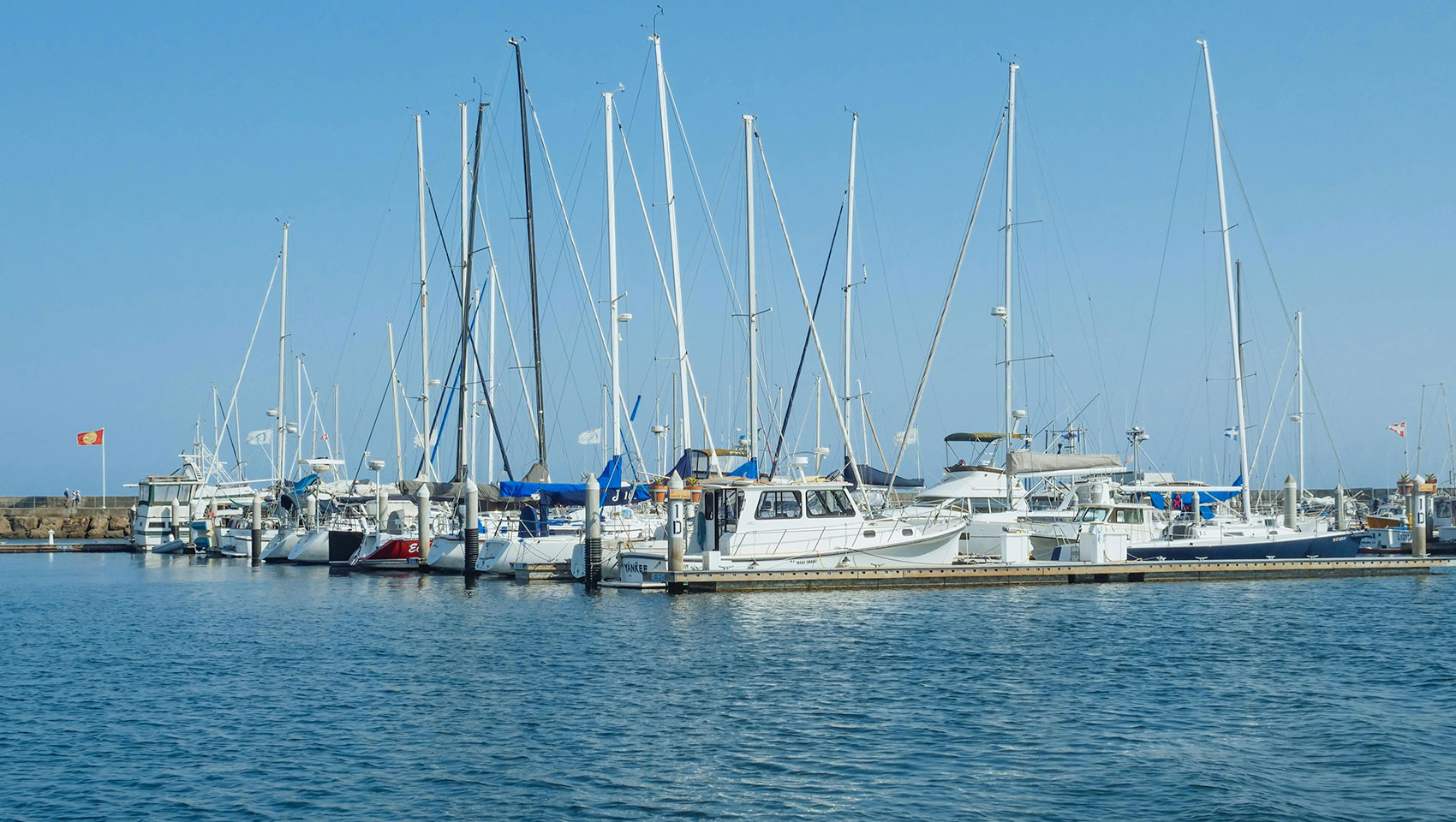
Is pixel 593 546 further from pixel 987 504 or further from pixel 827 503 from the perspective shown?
pixel 987 504

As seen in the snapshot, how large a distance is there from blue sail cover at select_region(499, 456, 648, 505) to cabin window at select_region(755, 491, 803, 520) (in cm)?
779

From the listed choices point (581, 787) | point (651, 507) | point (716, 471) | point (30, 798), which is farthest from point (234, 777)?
point (651, 507)

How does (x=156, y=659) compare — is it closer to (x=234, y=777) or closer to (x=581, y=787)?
(x=234, y=777)

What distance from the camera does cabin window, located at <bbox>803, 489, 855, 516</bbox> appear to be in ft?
113

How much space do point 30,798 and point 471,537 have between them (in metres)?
26.0

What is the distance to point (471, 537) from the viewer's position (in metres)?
40.8

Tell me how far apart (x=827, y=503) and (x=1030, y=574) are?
5.89m

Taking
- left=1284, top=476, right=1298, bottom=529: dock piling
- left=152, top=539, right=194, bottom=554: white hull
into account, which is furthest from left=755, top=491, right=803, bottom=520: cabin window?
left=152, top=539, right=194, bottom=554: white hull

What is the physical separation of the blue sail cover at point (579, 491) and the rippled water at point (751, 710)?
763 cm

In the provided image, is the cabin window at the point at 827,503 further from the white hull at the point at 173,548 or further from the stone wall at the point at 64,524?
the stone wall at the point at 64,524

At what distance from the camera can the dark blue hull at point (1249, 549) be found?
39.1m

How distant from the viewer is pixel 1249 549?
130 ft

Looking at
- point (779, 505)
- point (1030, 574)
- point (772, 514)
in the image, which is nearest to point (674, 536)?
point (772, 514)

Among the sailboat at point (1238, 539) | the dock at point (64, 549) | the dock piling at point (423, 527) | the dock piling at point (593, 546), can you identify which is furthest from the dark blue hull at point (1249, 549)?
the dock at point (64, 549)
